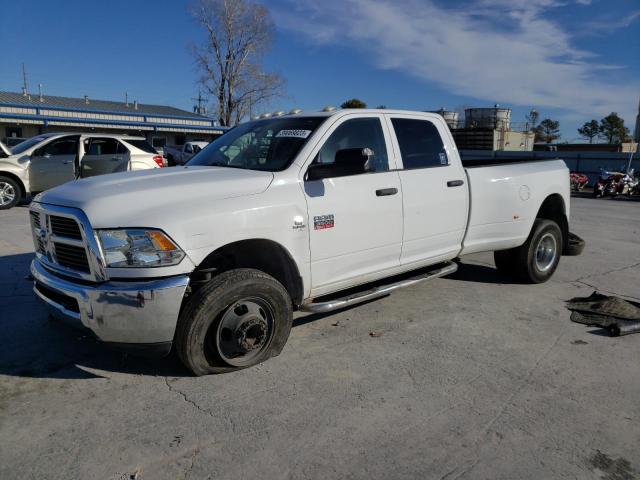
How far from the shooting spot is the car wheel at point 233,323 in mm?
3236

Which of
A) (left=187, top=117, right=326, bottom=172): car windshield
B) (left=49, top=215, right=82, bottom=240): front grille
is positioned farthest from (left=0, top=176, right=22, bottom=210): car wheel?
(left=49, top=215, right=82, bottom=240): front grille

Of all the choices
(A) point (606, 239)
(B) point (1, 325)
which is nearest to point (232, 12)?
(A) point (606, 239)

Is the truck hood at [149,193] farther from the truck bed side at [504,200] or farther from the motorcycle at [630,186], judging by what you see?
the motorcycle at [630,186]

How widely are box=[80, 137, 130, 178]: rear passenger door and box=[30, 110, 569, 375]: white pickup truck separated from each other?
8.84 metres

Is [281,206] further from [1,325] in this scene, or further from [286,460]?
[1,325]

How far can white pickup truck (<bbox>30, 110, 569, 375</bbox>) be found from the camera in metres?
3.06

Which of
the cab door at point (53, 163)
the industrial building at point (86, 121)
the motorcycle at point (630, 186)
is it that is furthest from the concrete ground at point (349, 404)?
the industrial building at point (86, 121)

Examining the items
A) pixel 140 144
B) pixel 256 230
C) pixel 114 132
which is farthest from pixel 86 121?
pixel 256 230

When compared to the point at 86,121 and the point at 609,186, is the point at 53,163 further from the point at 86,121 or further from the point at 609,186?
the point at 86,121

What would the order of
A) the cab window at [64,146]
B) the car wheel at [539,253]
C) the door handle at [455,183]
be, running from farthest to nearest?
the cab window at [64,146]
the car wheel at [539,253]
the door handle at [455,183]

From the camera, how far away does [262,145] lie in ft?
14.0

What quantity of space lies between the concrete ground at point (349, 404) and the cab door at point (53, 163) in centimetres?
823

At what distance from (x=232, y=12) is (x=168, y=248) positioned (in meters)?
50.6

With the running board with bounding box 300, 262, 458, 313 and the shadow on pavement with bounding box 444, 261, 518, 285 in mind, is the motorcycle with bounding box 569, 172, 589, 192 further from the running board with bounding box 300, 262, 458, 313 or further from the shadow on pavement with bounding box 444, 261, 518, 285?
the running board with bounding box 300, 262, 458, 313
